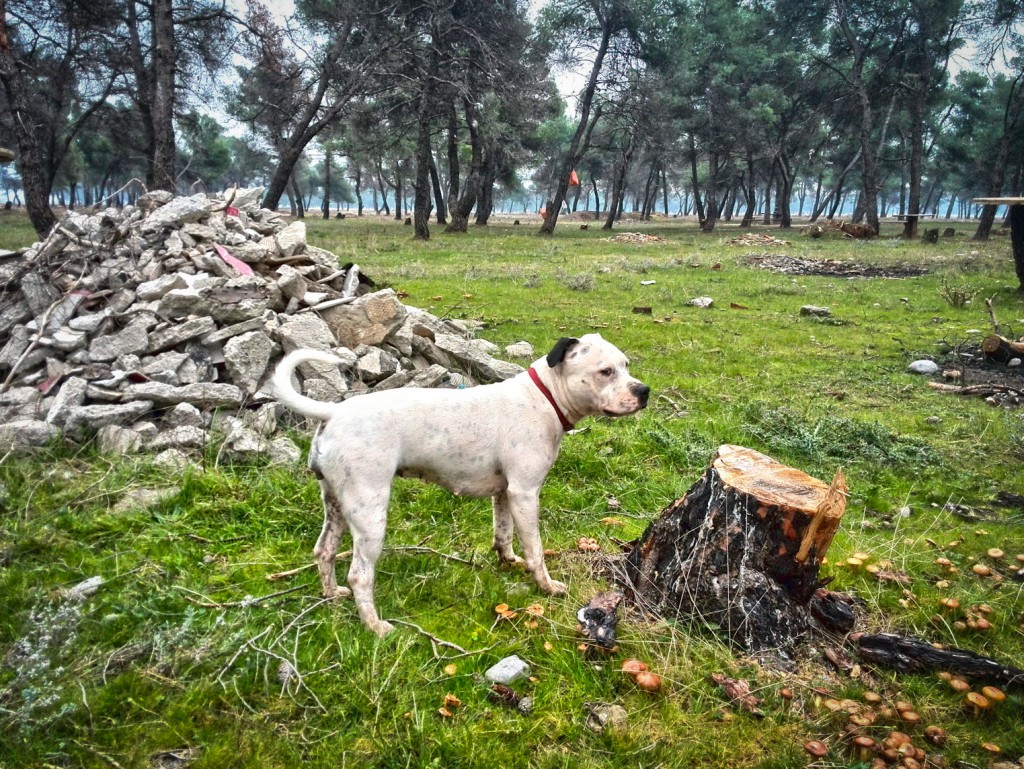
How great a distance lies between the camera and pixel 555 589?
3.86 meters

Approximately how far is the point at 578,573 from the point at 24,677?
2.79 meters

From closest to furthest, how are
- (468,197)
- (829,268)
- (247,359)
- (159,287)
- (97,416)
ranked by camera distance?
(97,416), (247,359), (159,287), (829,268), (468,197)

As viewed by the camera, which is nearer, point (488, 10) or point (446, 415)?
point (446, 415)

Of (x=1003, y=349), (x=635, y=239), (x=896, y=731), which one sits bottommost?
(x=896, y=731)

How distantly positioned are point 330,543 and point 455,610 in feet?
2.64

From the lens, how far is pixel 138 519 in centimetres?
441

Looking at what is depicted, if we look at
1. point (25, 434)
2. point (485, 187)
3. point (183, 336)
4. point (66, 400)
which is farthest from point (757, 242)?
point (25, 434)

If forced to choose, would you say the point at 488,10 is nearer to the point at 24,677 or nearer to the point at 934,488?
the point at 934,488

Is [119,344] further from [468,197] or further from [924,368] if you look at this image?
[468,197]

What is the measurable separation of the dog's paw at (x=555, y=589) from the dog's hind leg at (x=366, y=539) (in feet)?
3.10

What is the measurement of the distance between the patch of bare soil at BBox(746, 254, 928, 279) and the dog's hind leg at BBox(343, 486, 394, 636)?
1780 cm

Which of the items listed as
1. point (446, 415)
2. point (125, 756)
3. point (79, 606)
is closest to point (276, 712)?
point (125, 756)

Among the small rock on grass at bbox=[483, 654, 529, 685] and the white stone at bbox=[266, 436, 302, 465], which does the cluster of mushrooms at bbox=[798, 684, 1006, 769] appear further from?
the white stone at bbox=[266, 436, 302, 465]

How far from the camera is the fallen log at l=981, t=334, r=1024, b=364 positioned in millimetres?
8875
